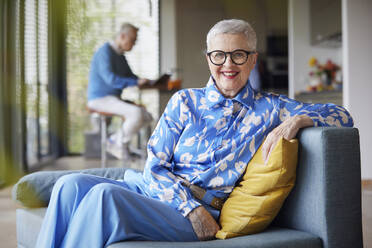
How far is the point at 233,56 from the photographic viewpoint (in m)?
1.69

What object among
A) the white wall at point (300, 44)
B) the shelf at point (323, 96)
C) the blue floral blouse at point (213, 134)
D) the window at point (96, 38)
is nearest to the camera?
the blue floral blouse at point (213, 134)

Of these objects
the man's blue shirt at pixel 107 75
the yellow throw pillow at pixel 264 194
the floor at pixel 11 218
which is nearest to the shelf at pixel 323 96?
the floor at pixel 11 218

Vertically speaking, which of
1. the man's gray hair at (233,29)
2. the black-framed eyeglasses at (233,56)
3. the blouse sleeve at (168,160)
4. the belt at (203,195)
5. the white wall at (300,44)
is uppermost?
the white wall at (300,44)

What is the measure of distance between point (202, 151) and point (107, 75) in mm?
2784

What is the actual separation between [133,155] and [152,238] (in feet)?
10.7

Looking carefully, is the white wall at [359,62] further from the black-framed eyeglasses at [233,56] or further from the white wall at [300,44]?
the black-framed eyeglasses at [233,56]

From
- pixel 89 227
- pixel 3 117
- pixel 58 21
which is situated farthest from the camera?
pixel 58 21

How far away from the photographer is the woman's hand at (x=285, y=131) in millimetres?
1514

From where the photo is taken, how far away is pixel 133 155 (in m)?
4.69

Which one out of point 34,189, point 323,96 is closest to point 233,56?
Answer: point 34,189

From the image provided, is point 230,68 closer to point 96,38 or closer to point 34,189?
point 34,189

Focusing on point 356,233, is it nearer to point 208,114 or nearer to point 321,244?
point 321,244

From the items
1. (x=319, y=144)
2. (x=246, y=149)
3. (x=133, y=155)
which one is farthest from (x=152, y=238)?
(x=133, y=155)

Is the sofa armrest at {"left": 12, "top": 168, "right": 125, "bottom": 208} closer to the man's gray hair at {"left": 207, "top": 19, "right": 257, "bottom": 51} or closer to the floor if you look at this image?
the floor
